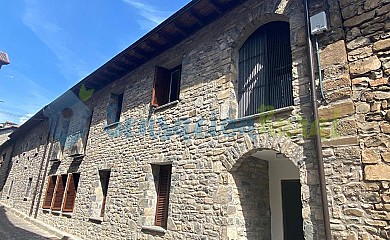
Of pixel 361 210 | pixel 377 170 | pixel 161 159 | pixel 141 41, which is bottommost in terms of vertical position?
pixel 361 210

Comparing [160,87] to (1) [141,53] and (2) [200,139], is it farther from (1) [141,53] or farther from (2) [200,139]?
(2) [200,139]

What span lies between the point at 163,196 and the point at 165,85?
286 cm

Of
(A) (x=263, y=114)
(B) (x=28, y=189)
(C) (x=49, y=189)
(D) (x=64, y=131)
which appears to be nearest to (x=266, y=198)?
(A) (x=263, y=114)

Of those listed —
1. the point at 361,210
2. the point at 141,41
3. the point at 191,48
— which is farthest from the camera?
the point at 141,41

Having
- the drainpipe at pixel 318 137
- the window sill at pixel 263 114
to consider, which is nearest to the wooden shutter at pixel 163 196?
the window sill at pixel 263 114

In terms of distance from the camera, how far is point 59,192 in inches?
400

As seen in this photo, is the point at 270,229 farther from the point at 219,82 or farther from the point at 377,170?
the point at 219,82

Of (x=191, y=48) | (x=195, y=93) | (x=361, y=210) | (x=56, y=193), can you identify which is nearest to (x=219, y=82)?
(x=195, y=93)

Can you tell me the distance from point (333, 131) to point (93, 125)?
8002mm

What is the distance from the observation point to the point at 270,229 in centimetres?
503

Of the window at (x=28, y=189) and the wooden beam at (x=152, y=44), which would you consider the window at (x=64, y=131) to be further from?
the wooden beam at (x=152, y=44)

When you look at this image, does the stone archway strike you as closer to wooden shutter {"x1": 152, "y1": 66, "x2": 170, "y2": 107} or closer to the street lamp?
wooden shutter {"x1": 152, "y1": 66, "x2": 170, "y2": 107}

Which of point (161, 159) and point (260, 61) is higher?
point (260, 61)

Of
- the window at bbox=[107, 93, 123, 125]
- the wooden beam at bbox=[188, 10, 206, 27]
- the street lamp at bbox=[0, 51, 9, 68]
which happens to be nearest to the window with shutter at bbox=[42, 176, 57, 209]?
the window at bbox=[107, 93, 123, 125]
